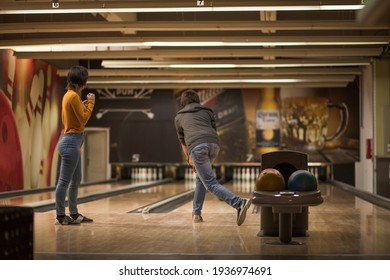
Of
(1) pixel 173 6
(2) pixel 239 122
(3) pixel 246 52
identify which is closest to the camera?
(1) pixel 173 6

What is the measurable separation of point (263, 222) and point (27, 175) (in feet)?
24.3

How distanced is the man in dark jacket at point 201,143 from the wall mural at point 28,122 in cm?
535

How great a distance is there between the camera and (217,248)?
340 cm

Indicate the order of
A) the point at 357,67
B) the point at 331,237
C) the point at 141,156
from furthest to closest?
the point at 141,156
the point at 357,67
the point at 331,237

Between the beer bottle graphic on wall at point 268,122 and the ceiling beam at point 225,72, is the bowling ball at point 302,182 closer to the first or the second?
the ceiling beam at point 225,72

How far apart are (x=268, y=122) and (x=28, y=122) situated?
16.9 feet

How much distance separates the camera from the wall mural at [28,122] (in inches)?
376

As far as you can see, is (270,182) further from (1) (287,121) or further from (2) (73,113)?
(1) (287,121)

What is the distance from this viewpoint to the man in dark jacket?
4.43 m

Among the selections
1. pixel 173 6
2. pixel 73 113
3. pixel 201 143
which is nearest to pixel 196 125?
pixel 201 143

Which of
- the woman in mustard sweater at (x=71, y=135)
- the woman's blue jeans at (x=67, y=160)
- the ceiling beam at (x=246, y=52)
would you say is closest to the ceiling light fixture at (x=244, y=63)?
the ceiling beam at (x=246, y=52)

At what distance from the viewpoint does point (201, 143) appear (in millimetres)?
4520

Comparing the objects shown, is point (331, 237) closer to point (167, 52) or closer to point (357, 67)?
point (167, 52)
